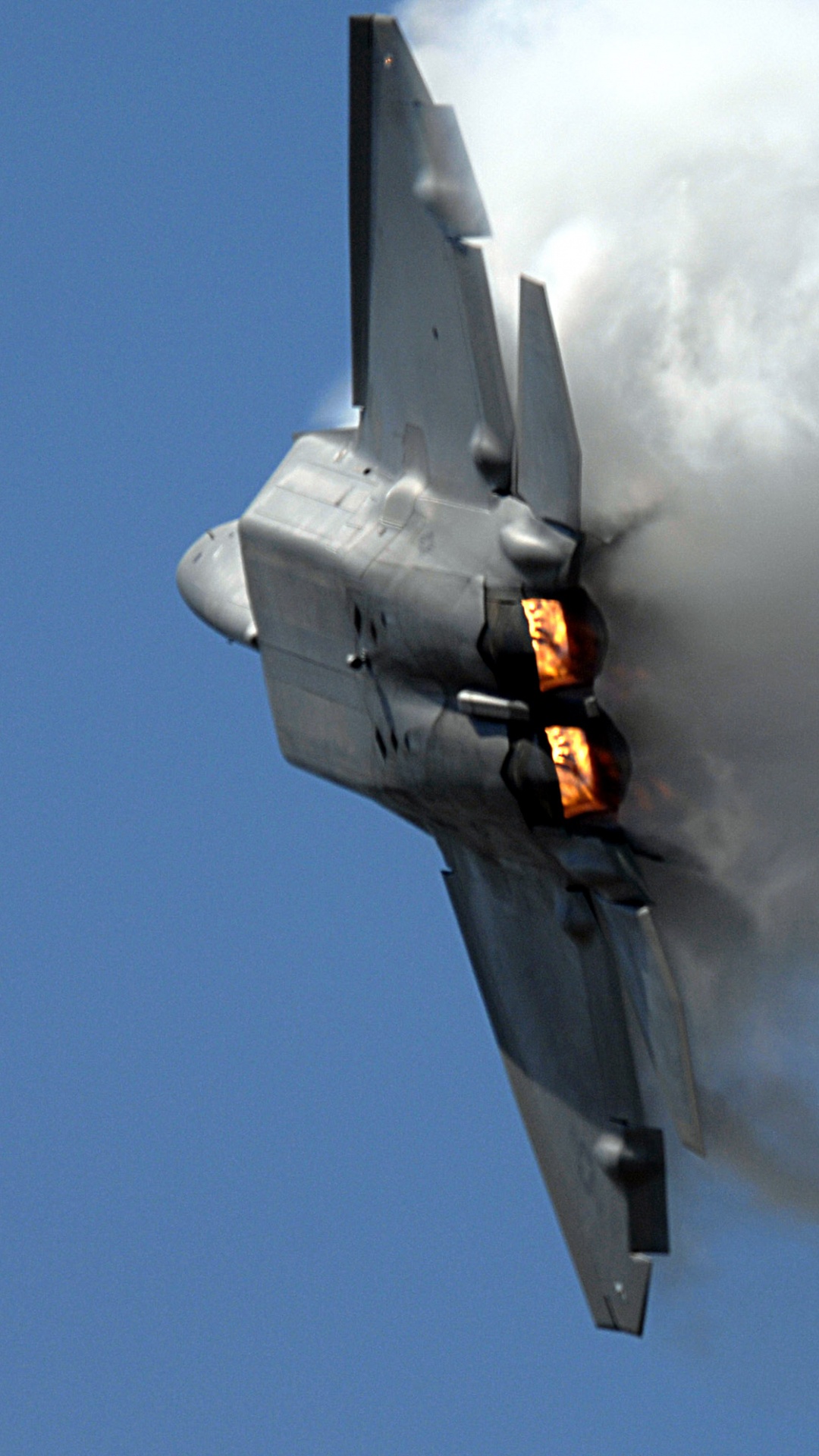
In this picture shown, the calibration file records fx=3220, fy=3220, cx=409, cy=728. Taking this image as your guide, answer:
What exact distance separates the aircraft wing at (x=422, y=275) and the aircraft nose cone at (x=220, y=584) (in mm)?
2003

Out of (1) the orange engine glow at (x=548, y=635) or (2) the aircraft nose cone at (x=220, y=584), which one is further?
(2) the aircraft nose cone at (x=220, y=584)

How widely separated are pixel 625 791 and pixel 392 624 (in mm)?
1540

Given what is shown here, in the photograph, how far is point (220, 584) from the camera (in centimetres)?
1967

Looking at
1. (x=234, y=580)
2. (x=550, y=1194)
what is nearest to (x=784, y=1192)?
(x=550, y=1194)

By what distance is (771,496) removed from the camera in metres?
16.3

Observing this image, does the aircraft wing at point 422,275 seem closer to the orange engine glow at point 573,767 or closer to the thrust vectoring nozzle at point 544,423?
the thrust vectoring nozzle at point 544,423

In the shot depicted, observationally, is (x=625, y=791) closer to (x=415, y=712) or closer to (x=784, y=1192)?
(x=415, y=712)

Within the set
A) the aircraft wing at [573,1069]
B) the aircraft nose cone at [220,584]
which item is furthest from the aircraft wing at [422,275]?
the aircraft wing at [573,1069]

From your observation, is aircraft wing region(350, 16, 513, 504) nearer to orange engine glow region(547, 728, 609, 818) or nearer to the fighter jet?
the fighter jet

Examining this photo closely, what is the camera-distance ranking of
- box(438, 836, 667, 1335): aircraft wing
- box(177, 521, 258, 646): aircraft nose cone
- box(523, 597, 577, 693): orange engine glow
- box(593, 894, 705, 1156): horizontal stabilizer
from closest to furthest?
1. box(523, 597, 577, 693): orange engine glow
2. box(593, 894, 705, 1156): horizontal stabilizer
3. box(438, 836, 667, 1335): aircraft wing
4. box(177, 521, 258, 646): aircraft nose cone

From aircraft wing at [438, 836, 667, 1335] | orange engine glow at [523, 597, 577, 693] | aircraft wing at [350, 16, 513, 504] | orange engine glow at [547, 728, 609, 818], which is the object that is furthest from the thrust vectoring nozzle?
aircraft wing at [438, 836, 667, 1335]

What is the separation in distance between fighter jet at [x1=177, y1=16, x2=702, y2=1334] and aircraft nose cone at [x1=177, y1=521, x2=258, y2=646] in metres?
0.04

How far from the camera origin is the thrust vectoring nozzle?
15.6 meters

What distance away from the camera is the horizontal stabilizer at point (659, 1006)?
55.6ft
